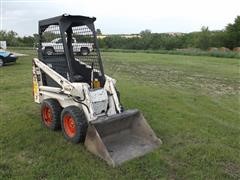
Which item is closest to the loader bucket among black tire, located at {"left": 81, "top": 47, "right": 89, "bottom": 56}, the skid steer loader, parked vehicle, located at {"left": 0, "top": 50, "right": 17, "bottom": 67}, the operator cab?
the skid steer loader

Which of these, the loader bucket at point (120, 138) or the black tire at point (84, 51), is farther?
the black tire at point (84, 51)

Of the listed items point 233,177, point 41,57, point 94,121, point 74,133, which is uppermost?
point 41,57

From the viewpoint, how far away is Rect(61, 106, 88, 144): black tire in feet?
13.2

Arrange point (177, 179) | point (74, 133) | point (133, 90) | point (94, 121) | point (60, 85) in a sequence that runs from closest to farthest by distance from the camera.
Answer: point (177, 179)
point (94, 121)
point (74, 133)
point (60, 85)
point (133, 90)

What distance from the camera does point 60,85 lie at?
14.8ft

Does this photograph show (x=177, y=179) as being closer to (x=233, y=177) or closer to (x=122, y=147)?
(x=233, y=177)

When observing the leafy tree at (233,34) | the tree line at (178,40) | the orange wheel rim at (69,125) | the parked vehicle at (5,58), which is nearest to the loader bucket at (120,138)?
the orange wheel rim at (69,125)

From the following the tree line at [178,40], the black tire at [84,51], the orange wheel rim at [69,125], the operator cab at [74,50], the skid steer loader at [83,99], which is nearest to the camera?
the skid steer loader at [83,99]

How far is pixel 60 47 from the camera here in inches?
187

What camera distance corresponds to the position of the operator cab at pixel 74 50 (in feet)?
15.1

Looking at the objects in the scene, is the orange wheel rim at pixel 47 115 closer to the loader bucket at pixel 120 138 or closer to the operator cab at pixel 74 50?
the operator cab at pixel 74 50

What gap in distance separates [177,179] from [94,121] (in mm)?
1252

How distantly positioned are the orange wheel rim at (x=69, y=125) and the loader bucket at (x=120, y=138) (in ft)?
1.32

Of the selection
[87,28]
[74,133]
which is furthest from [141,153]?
[87,28]
